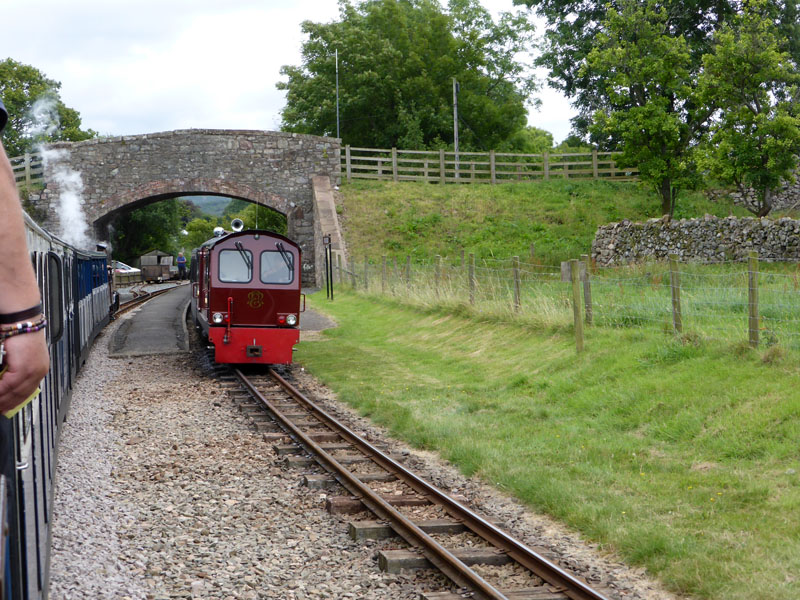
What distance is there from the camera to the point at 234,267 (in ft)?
51.7

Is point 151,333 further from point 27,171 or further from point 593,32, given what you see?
point 593,32

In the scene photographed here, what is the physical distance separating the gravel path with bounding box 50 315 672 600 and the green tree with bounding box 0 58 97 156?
2404 inches

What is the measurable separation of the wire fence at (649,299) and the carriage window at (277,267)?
4.10 meters

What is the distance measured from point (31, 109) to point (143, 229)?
45.7 feet

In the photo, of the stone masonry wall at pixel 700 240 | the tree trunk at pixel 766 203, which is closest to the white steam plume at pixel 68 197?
the stone masonry wall at pixel 700 240

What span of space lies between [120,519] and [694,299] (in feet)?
28.8

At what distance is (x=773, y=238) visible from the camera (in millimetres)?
21031

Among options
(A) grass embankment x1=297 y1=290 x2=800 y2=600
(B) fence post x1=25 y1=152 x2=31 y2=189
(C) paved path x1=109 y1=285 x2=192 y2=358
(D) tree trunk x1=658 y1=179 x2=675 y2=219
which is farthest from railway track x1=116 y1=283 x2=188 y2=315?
(D) tree trunk x1=658 y1=179 x2=675 y2=219

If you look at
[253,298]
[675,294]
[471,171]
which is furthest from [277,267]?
[471,171]

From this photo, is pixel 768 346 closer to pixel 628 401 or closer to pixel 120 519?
pixel 628 401

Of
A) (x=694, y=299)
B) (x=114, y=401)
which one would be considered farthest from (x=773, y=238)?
(x=114, y=401)

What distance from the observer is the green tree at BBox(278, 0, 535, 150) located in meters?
51.8

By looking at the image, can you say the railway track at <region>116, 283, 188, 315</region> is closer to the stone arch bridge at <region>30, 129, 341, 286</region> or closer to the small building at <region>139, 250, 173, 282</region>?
the stone arch bridge at <region>30, 129, 341, 286</region>

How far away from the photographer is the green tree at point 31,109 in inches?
2630
